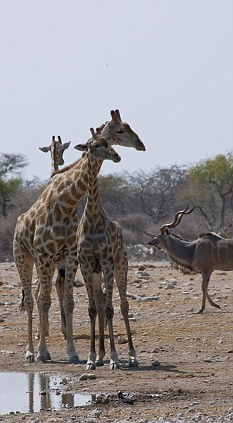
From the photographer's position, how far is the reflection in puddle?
934 centimetres

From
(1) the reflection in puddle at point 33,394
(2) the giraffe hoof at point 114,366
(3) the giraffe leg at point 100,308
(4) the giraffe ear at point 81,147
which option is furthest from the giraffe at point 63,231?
(1) the reflection in puddle at point 33,394

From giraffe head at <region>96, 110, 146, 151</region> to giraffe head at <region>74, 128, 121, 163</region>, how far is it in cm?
41

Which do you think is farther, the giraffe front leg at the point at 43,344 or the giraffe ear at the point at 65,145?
the giraffe ear at the point at 65,145

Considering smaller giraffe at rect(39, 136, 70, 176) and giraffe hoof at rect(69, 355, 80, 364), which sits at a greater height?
smaller giraffe at rect(39, 136, 70, 176)

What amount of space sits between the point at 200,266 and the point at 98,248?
731cm

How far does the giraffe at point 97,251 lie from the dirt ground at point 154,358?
0.30 m

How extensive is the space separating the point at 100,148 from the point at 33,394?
253 centimetres

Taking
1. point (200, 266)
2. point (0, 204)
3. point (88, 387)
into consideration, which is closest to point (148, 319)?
point (200, 266)

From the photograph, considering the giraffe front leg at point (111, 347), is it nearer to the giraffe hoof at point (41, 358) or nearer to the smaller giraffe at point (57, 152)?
the giraffe hoof at point (41, 358)

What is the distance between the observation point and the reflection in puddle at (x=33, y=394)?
9.34 meters

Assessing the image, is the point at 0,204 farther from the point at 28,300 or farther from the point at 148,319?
the point at 28,300

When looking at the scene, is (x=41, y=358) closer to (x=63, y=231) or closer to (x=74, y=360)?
(x=74, y=360)

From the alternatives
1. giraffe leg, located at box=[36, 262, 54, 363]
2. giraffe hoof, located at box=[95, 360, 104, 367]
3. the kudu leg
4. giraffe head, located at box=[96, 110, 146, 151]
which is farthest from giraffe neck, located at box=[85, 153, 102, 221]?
the kudu leg

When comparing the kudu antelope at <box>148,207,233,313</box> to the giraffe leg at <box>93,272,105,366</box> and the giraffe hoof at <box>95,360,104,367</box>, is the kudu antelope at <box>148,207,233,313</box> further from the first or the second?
the giraffe hoof at <box>95,360,104,367</box>
